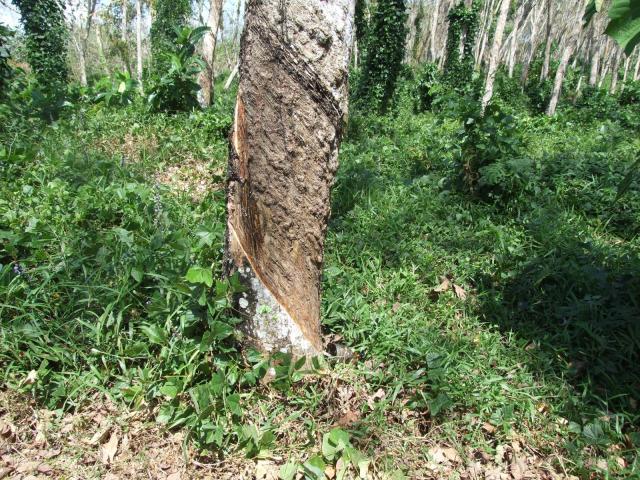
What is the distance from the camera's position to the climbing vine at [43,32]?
35.6ft

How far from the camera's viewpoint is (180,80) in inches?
253

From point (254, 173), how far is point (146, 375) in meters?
1.30

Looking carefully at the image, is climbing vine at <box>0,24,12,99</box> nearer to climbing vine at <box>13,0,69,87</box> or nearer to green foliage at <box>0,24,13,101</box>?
green foliage at <box>0,24,13,101</box>

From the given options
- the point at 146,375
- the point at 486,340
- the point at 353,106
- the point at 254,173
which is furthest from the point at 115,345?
the point at 353,106

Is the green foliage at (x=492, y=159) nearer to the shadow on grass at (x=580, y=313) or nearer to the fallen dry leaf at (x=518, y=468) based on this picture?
the shadow on grass at (x=580, y=313)

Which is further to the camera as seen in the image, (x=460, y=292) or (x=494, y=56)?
(x=494, y=56)

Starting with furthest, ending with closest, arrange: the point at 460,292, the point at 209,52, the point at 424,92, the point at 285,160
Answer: the point at 424,92
the point at 209,52
the point at 460,292
the point at 285,160

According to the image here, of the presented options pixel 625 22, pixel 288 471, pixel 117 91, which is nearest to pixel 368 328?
pixel 288 471

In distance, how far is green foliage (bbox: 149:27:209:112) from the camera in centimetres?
634

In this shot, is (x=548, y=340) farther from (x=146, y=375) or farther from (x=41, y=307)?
(x=41, y=307)

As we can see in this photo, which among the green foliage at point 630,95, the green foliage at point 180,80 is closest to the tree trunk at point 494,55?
the green foliage at point 630,95

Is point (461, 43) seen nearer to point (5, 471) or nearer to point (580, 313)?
point (580, 313)

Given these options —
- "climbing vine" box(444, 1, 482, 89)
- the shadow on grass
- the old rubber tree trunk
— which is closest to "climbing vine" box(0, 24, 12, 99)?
the old rubber tree trunk

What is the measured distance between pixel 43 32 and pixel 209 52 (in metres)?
6.59
